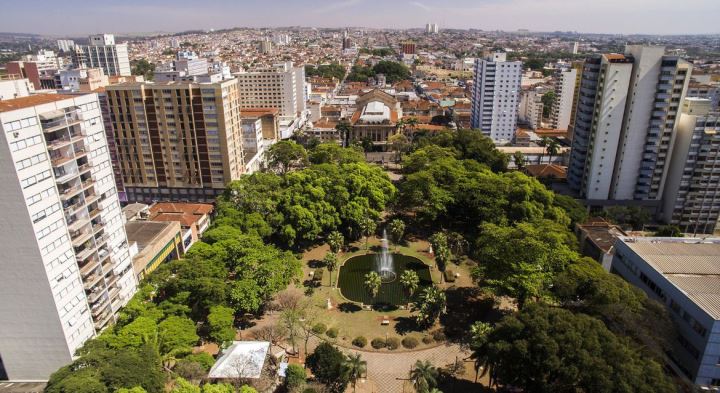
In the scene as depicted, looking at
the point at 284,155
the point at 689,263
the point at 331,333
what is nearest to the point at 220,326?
the point at 331,333

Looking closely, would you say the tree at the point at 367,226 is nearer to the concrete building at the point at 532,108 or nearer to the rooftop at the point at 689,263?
the rooftop at the point at 689,263

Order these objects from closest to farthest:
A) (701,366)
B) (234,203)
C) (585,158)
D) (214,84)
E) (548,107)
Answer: (701,366)
(234,203)
(214,84)
(585,158)
(548,107)

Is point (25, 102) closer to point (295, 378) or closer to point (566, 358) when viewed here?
point (295, 378)

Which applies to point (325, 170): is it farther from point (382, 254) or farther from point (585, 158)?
point (585, 158)

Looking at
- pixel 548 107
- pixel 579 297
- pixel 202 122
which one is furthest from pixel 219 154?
pixel 548 107

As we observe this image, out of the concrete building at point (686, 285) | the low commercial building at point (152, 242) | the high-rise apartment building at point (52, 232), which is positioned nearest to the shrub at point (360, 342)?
the high-rise apartment building at point (52, 232)

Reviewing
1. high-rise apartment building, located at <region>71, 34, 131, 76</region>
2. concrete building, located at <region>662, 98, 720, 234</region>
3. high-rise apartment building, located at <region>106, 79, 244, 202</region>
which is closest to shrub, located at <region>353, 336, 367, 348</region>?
high-rise apartment building, located at <region>106, 79, 244, 202</region>
